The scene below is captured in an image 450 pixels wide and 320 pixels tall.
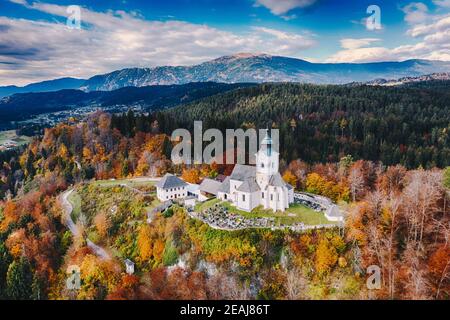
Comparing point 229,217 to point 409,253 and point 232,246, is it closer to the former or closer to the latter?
point 232,246

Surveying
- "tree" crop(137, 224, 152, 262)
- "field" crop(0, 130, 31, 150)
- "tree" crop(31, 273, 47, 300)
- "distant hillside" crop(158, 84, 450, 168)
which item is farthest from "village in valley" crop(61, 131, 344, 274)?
"field" crop(0, 130, 31, 150)

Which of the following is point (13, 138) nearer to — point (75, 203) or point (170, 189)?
point (75, 203)

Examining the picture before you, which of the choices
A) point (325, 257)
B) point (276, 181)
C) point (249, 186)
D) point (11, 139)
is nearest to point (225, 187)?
point (249, 186)

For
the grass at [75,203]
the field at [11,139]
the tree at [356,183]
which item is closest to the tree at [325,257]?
the tree at [356,183]

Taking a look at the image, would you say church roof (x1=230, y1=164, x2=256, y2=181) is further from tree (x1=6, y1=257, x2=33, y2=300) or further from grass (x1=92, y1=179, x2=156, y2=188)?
tree (x1=6, y1=257, x2=33, y2=300)

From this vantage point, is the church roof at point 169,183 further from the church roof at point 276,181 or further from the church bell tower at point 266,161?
the church roof at point 276,181
